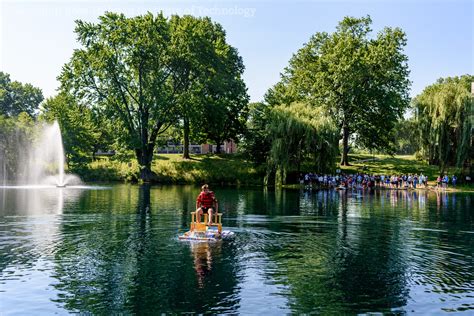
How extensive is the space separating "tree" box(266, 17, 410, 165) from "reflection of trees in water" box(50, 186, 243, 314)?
182 ft

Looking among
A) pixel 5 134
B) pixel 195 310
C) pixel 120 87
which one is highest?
pixel 120 87

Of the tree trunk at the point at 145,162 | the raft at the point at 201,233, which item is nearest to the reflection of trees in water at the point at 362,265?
the raft at the point at 201,233

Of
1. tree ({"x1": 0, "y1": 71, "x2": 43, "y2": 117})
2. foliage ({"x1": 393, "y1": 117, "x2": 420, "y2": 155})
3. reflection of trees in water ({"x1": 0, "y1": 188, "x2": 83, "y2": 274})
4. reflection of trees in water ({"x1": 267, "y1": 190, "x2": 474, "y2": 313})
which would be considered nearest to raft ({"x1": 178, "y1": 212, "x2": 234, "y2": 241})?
reflection of trees in water ({"x1": 267, "y1": 190, "x2": 474, "y2": 313})

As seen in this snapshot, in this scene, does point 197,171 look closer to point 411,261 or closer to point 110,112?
point 110,112

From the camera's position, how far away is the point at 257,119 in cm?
7044

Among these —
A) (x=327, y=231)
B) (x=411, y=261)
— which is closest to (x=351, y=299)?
(x=411, y=261)

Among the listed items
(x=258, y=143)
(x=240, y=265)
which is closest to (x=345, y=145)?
(x=258, y=143)

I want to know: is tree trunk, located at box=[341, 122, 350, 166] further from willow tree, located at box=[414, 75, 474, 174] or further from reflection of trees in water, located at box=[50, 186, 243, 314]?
reflection of trees in water, located at box=[50, 186, 243, 314]

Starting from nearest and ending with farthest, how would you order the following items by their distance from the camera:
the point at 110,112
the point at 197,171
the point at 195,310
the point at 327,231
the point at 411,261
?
the point at 195,310 → the point at 411,261 → the point at 327,231 → the point at 110,112 → the point at 197,171

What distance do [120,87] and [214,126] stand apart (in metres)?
15.4

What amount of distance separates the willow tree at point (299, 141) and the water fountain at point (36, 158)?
97.9 feet

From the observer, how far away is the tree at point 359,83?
7444 centimetres

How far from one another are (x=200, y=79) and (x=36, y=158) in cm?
3020

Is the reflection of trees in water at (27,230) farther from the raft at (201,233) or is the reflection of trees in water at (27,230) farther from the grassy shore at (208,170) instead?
the grassy shore at (208,170)
